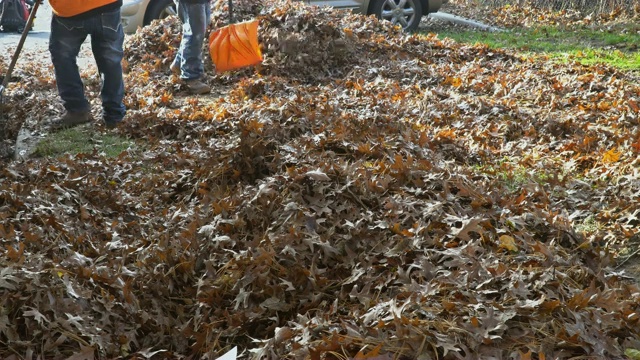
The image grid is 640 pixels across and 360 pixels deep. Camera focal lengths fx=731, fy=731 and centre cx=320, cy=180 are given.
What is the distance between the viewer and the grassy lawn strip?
28.1ft

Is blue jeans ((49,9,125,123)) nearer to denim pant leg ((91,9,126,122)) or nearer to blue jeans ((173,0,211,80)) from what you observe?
denim pant leg ((91,9,126,122))

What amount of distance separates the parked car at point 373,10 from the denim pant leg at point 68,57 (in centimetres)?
532

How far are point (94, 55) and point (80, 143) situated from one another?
2.84ft

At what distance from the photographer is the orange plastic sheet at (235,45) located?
773 cm

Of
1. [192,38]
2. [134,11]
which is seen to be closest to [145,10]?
[134,11]

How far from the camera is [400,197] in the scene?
4219 millimetres

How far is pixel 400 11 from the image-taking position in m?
12.2

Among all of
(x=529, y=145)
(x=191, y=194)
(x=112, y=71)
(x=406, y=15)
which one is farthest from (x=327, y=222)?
(x=406, y=15)

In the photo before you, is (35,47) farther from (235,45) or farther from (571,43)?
(571,43)

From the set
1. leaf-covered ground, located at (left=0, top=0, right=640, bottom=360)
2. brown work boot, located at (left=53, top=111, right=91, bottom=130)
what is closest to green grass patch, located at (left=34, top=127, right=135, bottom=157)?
brown work boot, located at (left=53, top=111, right=91, bottom=130)

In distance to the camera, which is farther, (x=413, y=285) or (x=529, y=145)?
(x=529, y=145)

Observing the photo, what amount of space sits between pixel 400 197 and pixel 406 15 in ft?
28.0

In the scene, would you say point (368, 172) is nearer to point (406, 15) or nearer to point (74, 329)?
point (74, 329)

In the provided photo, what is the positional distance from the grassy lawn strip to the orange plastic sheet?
369 cm
